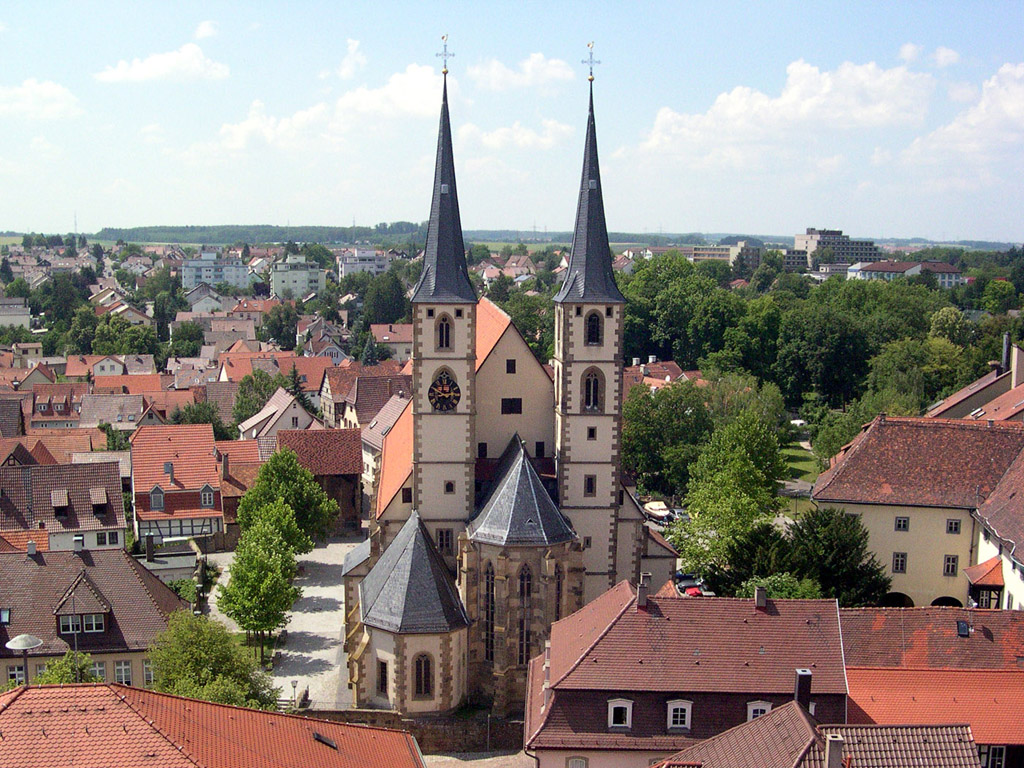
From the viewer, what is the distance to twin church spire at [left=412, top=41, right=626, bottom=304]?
44.9 meters

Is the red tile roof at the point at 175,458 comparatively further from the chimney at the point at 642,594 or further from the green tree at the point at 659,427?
the chimney at the point at 642,594

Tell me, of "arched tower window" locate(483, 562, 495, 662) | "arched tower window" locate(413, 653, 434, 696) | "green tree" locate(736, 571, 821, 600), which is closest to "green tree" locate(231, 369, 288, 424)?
"arched tower window" locate(483, 562, 495, 662)

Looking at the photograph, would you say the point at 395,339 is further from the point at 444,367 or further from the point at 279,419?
the point at 444,367

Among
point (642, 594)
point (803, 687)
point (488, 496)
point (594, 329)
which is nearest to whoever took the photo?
point (803, 687)

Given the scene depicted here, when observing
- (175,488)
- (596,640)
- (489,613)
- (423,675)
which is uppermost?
(596,640)

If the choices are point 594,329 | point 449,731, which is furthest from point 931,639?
point 594,329

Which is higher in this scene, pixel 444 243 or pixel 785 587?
pixel 444 243

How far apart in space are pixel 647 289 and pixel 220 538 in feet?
285

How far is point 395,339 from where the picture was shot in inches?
5979

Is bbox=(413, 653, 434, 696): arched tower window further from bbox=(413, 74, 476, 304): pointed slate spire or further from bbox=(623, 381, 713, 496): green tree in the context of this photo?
bbox=(623, 381, 713, 496): green tree

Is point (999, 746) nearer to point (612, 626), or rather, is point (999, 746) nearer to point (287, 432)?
point (612, 626)

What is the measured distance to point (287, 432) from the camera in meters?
71.4

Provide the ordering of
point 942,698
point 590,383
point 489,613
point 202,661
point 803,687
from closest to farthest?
point 803,687, point 942,698, point 202,661, point 489,613, point 590,383

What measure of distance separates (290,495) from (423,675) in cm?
2076
